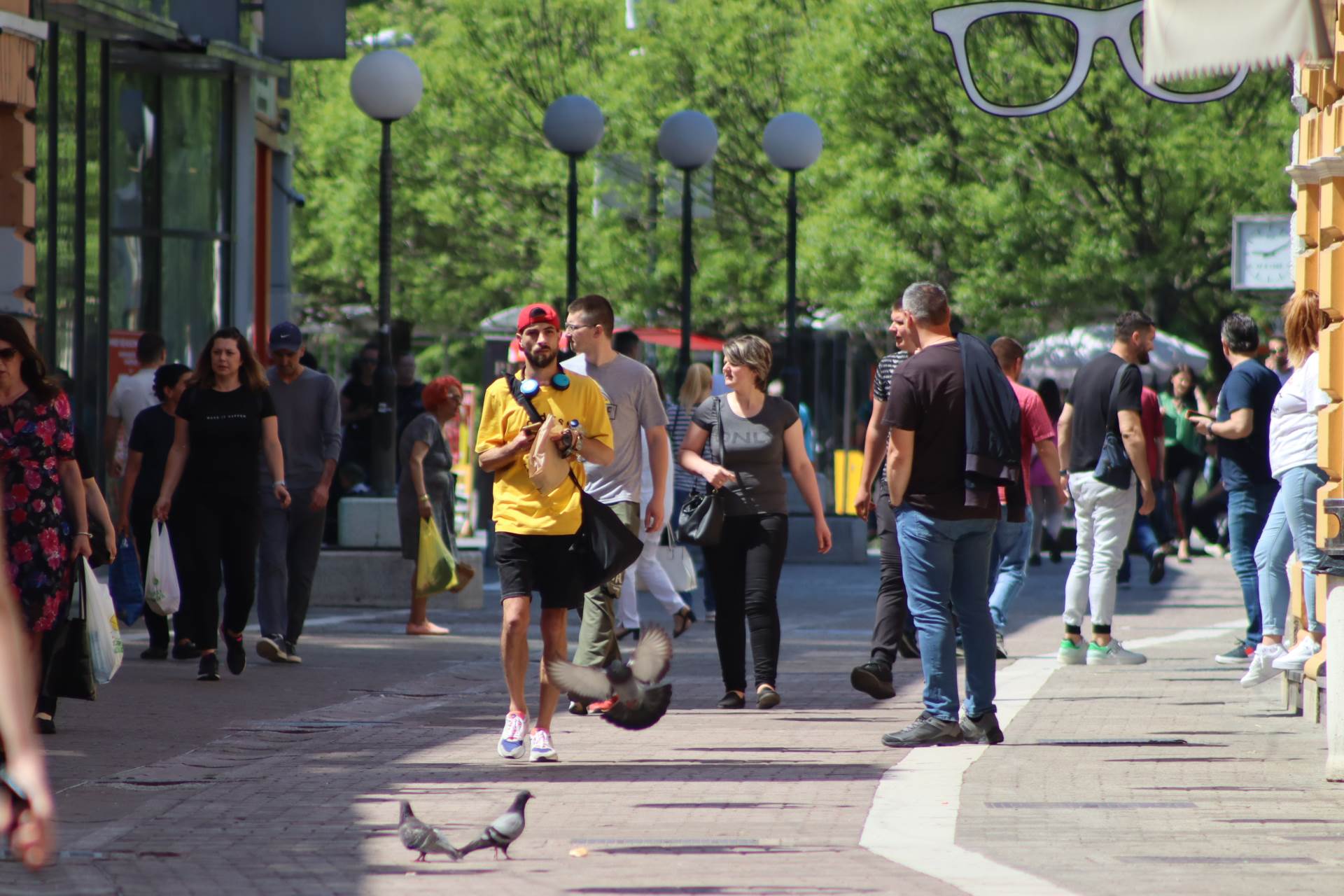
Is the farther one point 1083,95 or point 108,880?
point 1083,95

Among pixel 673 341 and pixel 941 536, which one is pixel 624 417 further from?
pixel 673 341

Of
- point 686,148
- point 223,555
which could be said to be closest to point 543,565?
point 223,555

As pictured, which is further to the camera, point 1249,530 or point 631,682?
point 1249,530

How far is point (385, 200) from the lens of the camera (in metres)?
15.4

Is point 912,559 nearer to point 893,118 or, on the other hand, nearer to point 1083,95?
point 1083,95

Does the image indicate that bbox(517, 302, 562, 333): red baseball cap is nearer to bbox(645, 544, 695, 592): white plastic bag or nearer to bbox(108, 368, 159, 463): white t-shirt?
bbox(645, 544, 695, 592): white plastic bag

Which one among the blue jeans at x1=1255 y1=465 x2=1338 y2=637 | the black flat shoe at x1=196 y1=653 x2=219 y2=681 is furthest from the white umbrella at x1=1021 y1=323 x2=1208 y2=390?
the black flat shoe at x1=196 y1=653 x2=219 y2=681

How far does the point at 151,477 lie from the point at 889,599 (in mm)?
4077

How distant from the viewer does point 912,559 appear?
27.8 feet

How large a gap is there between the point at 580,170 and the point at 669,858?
1378 inches

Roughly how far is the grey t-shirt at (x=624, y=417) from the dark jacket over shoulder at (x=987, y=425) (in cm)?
139

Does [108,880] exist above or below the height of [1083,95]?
below

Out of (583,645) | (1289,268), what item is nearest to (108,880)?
(583,645)

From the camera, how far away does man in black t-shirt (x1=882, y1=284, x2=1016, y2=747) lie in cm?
840
